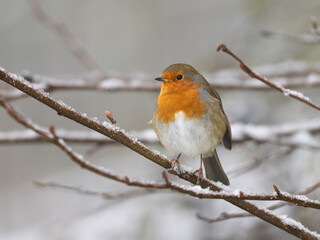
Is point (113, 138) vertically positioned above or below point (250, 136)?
below

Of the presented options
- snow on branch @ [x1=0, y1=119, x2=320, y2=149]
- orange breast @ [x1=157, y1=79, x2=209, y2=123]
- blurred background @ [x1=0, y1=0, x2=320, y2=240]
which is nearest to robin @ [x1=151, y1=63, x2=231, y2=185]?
orange breast @ [x1=157, y1=79, x2=209, y2=123]

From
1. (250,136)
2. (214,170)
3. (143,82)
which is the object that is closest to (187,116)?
(214,170)

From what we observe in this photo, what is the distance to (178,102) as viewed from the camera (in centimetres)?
244

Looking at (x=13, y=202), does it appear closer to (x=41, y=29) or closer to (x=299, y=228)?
(x=41, y=29)

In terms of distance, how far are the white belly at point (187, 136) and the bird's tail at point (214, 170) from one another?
0.20 meters

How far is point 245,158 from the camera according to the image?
4492 millimetres

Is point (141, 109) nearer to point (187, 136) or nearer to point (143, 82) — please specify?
point (143, 82)

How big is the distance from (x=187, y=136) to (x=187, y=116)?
114 millimetres

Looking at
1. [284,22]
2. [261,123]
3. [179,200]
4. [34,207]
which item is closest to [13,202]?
[34,207]

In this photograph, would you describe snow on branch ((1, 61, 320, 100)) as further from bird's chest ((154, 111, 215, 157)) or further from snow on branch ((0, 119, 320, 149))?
bird's chest ((154, 111, 215, 157))

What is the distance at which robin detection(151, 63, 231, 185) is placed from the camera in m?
2.42

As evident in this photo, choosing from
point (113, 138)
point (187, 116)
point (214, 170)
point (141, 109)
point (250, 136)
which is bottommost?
point (113, 138)

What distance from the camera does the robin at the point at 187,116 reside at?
2418 mm

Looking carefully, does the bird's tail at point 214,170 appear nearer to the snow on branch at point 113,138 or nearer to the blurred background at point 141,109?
the blurred background at point 141,109
